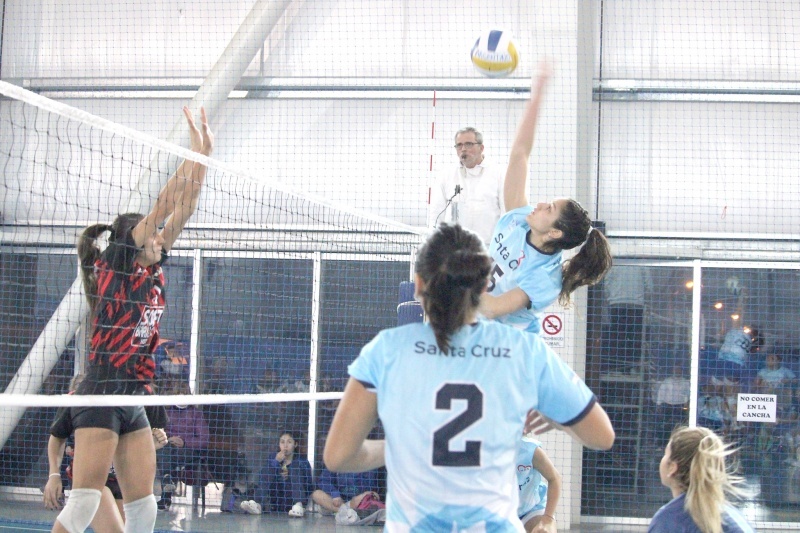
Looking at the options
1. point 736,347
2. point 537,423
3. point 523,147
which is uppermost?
point 523,147

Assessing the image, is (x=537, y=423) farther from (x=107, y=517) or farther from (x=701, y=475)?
(x=107, y=517)

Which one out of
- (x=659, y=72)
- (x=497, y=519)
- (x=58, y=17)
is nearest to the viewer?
(x=497, y=519)

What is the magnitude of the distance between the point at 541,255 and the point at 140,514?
237cm

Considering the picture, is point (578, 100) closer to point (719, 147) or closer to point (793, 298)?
point (719, 147)

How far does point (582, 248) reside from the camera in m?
4.19

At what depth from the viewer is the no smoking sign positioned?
934cm

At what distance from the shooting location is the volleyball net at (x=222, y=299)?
33.3 feet

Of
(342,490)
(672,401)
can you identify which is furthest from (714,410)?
(342,490)

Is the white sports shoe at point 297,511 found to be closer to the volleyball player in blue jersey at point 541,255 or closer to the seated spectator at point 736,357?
the seated spectator at point 736,357

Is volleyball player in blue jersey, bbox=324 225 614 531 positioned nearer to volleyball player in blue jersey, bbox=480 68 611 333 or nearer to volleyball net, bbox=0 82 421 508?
volleyball player in blue jersey, bbox=480 68 611 333

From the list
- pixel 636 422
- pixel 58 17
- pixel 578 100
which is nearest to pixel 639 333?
pixel 636 422

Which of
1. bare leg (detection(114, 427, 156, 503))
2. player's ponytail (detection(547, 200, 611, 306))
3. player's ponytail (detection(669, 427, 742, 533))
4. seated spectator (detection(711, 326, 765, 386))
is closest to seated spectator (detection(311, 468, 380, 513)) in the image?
seated spectator (detection(711, 326, 765, 386))

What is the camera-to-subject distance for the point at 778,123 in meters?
10.1

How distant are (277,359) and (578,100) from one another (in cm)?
459
